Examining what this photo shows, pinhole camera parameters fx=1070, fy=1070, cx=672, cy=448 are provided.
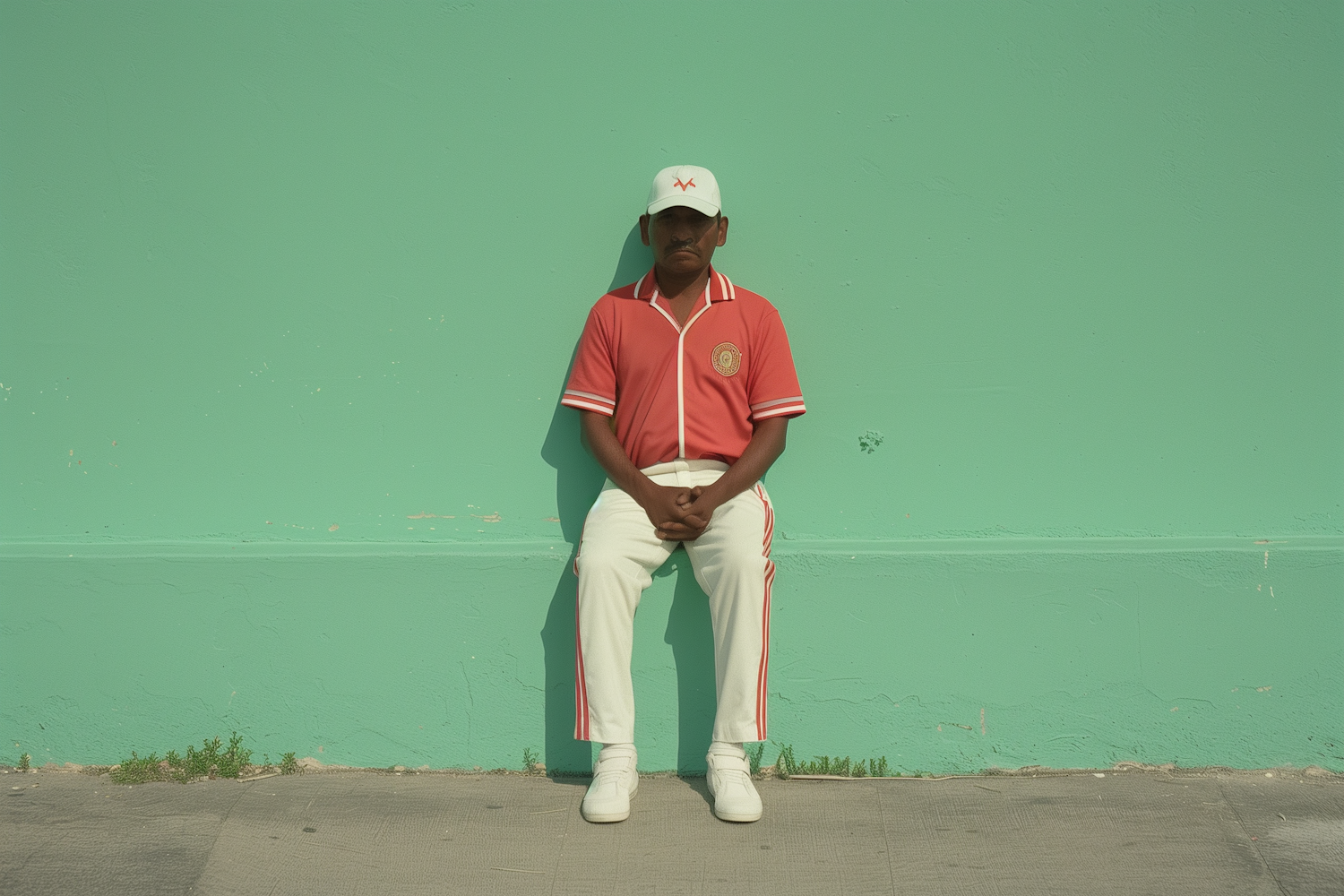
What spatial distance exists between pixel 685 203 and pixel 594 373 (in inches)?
22.6

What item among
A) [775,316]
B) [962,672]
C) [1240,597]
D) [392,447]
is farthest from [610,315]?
[1240,597]

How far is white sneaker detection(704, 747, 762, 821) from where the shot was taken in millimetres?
2979

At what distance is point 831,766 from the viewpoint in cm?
331

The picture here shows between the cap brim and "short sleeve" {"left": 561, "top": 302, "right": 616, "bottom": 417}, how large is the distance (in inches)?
14.7

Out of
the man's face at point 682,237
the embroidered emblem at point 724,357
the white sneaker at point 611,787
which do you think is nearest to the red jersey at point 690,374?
the embroidered emblem at point 724,357

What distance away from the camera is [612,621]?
311cm

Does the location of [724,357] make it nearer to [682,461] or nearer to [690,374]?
[690,374]

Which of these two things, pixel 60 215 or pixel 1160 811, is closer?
pixel 1160 811

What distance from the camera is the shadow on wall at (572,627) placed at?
10.9 ft

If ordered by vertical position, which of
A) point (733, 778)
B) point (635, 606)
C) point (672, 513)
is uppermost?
point (672, 513)

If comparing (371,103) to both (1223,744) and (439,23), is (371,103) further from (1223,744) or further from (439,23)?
(1223,744)

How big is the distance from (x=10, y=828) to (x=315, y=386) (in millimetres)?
1510

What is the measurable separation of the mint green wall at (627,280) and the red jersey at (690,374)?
17 centimetres

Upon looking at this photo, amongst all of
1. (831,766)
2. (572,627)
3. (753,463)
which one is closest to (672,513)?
(753,463)
